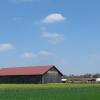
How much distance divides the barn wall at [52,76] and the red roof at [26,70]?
1141 mm

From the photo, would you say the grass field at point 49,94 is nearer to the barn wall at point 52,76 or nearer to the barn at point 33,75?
the barn at point 33,75

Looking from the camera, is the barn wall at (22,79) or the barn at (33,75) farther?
the barn wall at (22,79)

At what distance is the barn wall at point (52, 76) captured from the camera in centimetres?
8206

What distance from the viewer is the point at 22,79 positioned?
8412 centimetres

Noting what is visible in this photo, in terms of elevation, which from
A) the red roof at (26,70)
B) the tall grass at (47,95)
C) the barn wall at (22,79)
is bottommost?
the tall grass at (47,95)

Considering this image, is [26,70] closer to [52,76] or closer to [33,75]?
[33,75]

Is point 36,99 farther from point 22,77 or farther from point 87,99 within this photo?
point 22,77

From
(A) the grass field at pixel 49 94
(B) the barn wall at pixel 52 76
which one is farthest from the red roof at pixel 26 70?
(A) the grass field at pixel 49 94

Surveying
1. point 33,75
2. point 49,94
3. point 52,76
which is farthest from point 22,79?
point 49,94

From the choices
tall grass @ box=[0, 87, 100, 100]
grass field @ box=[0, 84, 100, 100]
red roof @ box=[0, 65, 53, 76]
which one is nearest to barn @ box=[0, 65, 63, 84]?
red roof @ box=[0, 65, 53, 76]

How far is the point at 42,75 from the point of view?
81.1 metres

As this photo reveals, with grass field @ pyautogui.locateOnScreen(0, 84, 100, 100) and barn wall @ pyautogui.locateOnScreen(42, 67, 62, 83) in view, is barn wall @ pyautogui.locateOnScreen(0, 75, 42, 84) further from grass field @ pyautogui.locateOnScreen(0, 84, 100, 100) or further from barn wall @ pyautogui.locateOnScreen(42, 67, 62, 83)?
grass field @ pyautogui.locateOnScreen(0, 84, 100, 100)

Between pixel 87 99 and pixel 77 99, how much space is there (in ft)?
3.27

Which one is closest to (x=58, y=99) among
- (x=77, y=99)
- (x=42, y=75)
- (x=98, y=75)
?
(x=77, y=99)
